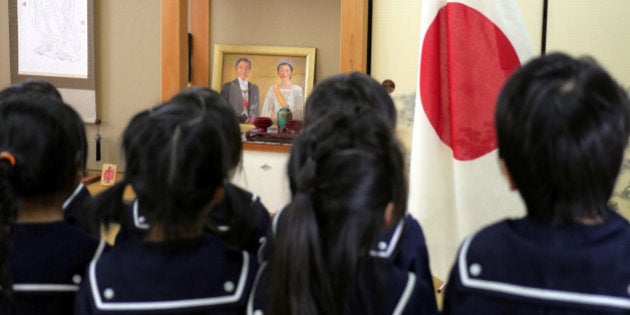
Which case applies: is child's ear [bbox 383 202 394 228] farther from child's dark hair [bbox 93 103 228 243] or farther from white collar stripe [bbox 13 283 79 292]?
white collar stripe [bbox 13 283 79 292]

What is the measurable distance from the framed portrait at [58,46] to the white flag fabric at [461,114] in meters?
1.50

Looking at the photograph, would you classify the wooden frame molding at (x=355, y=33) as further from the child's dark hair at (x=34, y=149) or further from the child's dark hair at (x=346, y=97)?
the child's dark hair at (x=34, y=149)

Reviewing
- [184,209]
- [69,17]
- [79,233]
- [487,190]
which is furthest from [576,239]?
[69,17]

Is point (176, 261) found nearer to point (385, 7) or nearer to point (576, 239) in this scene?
point (576, 239)

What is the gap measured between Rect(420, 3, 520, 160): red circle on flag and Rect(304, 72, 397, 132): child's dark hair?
60cm

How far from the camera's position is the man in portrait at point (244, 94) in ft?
8.05

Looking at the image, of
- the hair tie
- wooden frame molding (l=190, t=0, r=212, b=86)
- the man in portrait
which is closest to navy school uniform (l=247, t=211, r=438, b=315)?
the hair tie

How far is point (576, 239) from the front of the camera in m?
0.82

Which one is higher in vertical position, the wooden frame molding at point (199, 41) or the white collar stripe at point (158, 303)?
the wooden frame molding at point (199, 41)

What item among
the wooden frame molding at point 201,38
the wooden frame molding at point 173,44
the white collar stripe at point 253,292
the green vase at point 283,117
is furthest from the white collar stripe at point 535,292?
the wooden frame molding at point 201,38

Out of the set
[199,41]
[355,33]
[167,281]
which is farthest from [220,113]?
[199,41]

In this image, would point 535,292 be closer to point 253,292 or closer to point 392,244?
point 392,244

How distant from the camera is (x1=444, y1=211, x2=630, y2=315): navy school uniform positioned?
81cm

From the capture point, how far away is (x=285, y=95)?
7.97 feet
